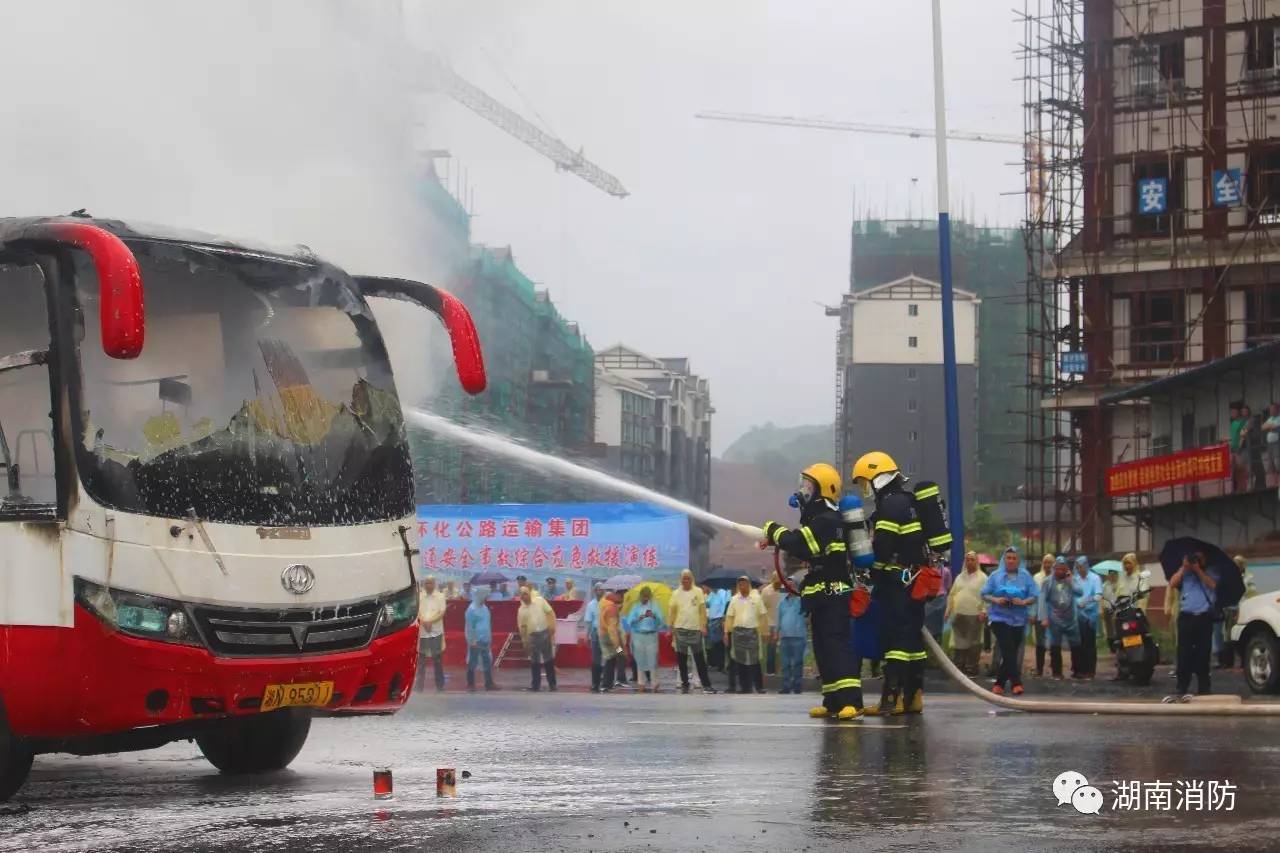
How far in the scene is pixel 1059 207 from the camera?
167 ft

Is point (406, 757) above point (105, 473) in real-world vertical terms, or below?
below

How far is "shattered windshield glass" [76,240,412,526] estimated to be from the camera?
8.50 metres

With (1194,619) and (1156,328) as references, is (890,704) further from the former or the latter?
(1156,328)

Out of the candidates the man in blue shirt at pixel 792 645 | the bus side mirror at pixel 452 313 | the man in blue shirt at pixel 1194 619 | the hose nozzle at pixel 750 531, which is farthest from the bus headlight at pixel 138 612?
the man in blue shirt at pixel 792 645

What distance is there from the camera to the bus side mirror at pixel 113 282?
25.2 feet

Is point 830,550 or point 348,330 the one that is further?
point 830,550

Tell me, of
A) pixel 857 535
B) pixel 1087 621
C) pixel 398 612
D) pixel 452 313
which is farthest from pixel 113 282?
pixel 1087 621

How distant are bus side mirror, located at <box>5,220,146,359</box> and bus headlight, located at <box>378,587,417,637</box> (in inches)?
82.7

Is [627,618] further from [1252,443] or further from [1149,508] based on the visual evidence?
[1149,508]

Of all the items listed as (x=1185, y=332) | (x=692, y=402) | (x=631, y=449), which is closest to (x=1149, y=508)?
(x=1185, y=332)

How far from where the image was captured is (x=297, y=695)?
877 cm

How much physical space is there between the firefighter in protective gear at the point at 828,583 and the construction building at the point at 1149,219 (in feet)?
109

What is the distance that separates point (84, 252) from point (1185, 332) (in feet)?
143

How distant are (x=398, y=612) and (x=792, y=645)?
14068 mm
